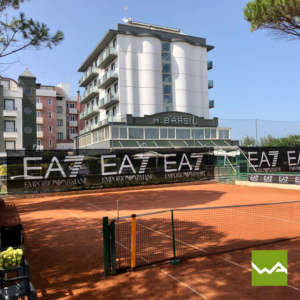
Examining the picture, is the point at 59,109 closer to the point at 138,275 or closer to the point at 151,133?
the point at 151,133

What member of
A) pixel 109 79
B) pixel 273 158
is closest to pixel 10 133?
pixel 109 79

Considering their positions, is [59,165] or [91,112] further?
[91,112]

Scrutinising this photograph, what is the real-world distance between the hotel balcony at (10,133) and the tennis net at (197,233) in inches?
1572

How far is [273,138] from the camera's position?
3064 centimetres

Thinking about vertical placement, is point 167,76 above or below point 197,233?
above

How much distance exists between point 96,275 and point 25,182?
47.2 feet

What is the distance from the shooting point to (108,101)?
42.1m

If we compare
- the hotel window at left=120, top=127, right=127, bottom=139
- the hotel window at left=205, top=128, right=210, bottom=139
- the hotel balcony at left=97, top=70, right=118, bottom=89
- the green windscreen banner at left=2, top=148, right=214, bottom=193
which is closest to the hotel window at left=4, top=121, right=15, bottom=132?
the hotel balcony at left=97, top=70, right=118, bottom=89

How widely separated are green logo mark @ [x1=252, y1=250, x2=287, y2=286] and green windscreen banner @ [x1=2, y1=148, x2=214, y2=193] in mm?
15317

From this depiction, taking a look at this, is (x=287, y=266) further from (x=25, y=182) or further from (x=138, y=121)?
(x=138, y=121)

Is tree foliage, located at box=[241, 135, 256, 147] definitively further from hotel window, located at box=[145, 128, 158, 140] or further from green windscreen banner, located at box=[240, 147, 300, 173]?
hotel window, located at box=[145, 128, 158, 140]

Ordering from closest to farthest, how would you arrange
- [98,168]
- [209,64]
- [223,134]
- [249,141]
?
[98,168], [249,141], [223,134], [209,64]

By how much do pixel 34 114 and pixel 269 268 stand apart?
5055 centimetres

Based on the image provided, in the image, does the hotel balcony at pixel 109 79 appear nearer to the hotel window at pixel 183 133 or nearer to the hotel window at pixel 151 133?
the hotel window at pixel 151 133
